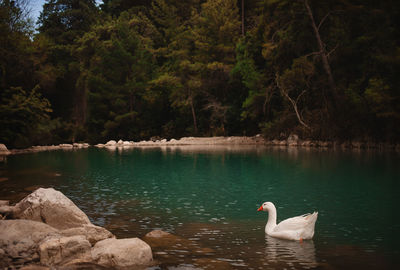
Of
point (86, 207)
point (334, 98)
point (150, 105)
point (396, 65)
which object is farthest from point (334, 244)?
point (150, 105)

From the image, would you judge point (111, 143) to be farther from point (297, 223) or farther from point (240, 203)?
point (297, 223)

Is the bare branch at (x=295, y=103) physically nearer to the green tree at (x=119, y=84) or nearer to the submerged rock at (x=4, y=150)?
the green tree at (x=119, y=84)

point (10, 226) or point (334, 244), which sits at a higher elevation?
point (10, 226)

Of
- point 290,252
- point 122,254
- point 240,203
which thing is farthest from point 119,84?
point 122,254

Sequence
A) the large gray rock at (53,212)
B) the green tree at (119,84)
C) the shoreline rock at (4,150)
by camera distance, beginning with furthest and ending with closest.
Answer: the green tree at (119,84)
the shoreline rock at (4,150)
the large gray rock at (53,212)

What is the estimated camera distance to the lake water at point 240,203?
24.0 ft

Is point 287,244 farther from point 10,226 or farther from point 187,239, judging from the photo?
point 10,226

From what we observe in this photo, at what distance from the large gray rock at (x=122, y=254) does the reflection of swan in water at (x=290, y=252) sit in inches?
82.2

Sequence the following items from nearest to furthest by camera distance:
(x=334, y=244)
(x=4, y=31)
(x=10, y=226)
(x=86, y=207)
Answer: (x=10, y=226)
(x=334, y=244)
(x=86, y=207)
(x=4, y=31)

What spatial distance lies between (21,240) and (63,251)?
935 millimetres

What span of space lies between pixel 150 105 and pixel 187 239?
43.3m

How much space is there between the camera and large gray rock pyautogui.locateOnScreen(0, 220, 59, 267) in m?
6.67

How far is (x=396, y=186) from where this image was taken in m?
14.7

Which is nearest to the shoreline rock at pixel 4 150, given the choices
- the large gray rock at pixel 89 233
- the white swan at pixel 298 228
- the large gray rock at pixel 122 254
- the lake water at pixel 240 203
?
the lake water at pixel 240 203
